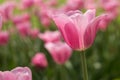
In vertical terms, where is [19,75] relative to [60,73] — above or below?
above

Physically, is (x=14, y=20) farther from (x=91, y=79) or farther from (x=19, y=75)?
(x=19, y=75)

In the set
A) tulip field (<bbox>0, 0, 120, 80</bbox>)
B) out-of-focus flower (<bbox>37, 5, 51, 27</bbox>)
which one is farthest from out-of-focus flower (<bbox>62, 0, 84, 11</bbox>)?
out-of-focus flower (<bbox>37, 5, 51, 27</bbox>)

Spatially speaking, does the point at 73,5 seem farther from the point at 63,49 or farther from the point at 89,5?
the point at 63,49

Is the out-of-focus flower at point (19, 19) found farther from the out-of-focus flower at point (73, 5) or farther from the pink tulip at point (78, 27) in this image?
the pink tulip at point (78, 27)

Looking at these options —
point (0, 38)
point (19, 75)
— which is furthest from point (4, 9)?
point (19, 75)

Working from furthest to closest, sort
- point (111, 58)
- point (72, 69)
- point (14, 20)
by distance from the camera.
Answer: point (14, 20), point (111, 58), point (72, 69)

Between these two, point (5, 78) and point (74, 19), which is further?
point (74, 19)

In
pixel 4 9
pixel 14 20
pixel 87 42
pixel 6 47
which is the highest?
pixel 87 42

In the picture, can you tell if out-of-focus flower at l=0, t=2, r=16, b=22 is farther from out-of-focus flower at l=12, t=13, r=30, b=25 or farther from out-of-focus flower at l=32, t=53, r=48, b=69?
out-of-focus flower at l=32, t=53, r=48, b=69
